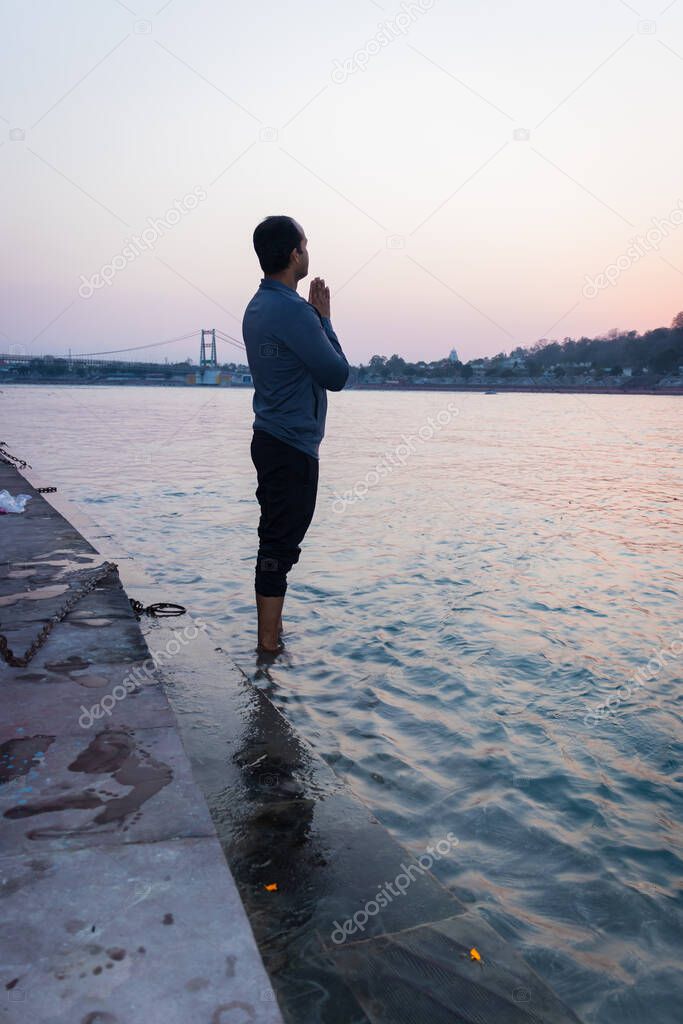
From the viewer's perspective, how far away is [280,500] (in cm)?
394

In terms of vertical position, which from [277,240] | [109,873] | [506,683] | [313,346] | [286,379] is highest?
[277,240]

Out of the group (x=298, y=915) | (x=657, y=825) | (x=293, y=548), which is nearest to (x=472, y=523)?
(x=293, y=548)

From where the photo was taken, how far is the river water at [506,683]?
88.0 inches

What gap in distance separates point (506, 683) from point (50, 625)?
2304 millimetres

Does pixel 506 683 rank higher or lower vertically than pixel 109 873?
lower

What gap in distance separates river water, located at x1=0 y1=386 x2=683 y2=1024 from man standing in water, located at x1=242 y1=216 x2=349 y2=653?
80 centimetres

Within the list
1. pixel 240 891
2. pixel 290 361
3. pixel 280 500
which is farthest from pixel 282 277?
pixel 240 891

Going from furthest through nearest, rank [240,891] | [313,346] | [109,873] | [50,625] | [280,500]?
[280,500]
[313,346]
[50,625]
[240,891]
[109,873]

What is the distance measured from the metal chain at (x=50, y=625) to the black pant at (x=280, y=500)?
1.00 meters

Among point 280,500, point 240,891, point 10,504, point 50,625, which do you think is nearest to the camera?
point 240,891

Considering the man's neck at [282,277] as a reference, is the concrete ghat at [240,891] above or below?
below

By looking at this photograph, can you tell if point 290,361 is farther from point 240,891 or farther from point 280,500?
point 240,891

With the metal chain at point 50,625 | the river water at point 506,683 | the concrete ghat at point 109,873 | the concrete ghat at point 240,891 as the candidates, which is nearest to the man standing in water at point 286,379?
the river water at point 506,683

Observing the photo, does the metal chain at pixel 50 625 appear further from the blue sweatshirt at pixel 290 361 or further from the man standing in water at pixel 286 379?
the blue sweatshirt at pixel 290 361
